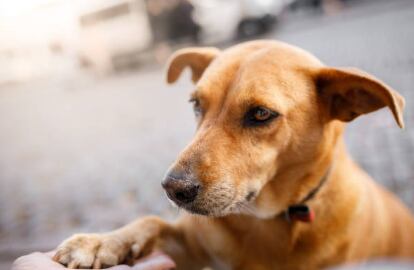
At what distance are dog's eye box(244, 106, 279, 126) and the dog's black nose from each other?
56 cm

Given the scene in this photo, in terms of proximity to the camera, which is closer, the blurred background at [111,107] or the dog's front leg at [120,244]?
the dog's front leg at [120,244]

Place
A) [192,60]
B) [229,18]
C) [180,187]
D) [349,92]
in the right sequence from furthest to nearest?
[229,18]
[192,60]
[349,92]
[180,187]

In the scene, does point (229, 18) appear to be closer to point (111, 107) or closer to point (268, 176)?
point (111, 107)

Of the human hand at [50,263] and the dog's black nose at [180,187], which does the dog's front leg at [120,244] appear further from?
the dog's black nose at [180,187]

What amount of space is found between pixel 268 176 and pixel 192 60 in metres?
1.21

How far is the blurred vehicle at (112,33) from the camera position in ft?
30.1

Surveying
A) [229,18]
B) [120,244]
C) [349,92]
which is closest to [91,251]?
[120,244]

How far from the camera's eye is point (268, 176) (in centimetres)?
258

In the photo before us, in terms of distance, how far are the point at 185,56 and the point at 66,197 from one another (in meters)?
2.63

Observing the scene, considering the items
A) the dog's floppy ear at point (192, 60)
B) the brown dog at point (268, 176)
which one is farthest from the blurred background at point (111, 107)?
the dog's floppy ear at point (192, 60)

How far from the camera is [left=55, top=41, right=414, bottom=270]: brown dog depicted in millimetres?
2334

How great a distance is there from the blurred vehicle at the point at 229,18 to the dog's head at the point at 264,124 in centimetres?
1392

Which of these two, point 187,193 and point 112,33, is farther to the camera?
point 112,33

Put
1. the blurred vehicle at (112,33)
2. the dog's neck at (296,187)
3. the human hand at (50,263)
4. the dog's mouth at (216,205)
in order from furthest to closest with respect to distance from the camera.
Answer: the blurred vehicle at (112,33) → the dog's neck at (296,187) → the dog's mouth at (216,205) → the human hand at (50,263)
